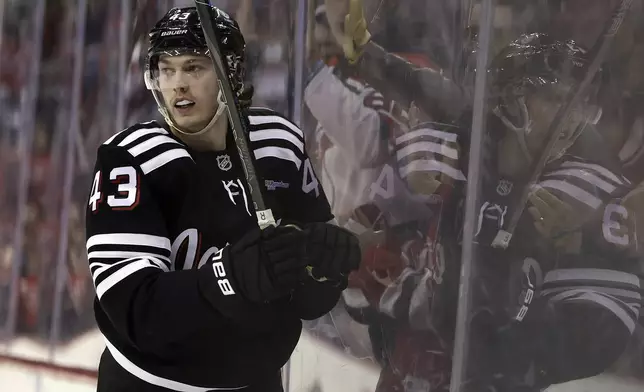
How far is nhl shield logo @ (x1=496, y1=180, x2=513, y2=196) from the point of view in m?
1.30

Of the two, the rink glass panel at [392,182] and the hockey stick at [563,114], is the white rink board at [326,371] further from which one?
the hockey stick at [563,114]

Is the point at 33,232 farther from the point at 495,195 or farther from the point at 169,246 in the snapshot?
the point at 495,195

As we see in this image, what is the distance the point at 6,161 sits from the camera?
6.79 feet

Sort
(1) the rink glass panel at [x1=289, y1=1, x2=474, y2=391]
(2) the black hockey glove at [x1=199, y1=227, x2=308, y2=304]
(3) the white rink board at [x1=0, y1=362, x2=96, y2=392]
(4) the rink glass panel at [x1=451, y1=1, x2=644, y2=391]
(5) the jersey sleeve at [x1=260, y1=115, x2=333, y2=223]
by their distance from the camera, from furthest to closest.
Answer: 1. (3) the white rink board at [x1=0, y1=362, x2=96, y2=392]
2. (1) the rink glass panel at [x1=289, y1=1, x2=474, y2=391]
3. (4) the rink glass panel at [x1=451, y1=1, x2=644, y2=391]
4. (5) the jersey sleeve at [x1=260, y1=115, x2=333, y2=223]
5. (2) the black hockey glove at [x1=199, y1=227, x2=308, y2=304]

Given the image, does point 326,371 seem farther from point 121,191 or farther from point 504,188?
point 121,191

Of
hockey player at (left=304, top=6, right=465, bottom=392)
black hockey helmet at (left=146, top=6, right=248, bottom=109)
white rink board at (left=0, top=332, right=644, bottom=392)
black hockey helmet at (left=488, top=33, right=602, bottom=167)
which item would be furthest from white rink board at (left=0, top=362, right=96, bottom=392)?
black hockey helmet at (left=488, top=33, right=602, bottom=167)

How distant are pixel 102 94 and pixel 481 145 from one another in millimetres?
989

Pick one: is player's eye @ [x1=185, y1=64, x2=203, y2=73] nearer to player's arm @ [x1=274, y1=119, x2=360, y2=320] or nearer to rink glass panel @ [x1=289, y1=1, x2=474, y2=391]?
player's arm @ [x1=274, y1=119, x2=360, y2=320]

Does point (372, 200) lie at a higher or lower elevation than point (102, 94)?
lower

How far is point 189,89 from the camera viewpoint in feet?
3.45

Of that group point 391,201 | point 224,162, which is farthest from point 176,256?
point 391,201

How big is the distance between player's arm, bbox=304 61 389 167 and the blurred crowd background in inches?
1.0

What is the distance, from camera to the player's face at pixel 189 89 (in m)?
1.05

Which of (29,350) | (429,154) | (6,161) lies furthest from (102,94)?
(429,154)
